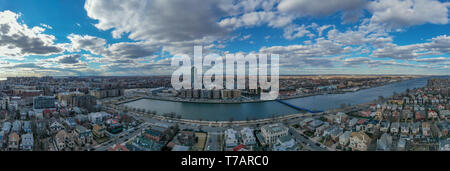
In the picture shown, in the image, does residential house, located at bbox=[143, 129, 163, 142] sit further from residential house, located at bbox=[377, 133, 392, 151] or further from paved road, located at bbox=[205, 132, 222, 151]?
residential house, located at bbox=[377, 133, 392, 151]

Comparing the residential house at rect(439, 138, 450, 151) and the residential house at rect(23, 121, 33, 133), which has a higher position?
the residential house at rect(439, 138, 450, 151)

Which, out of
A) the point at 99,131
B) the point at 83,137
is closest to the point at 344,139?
the point at 83,137

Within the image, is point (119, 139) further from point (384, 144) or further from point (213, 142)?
point (384, 144)

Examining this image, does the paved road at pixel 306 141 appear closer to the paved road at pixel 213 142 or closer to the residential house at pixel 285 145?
the residential house at pixel 285 145

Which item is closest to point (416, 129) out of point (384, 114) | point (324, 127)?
point (384, 114)

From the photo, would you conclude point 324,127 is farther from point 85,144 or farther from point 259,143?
point 85,144

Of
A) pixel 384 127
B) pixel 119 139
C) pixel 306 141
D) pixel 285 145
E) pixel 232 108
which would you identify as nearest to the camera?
pixel 285 145

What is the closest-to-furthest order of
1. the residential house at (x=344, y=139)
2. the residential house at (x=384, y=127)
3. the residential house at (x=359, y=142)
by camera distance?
the residential house at (x=359, y=142) → the residential house at (x=344, y=139) → the residential house at (x=384, y=127)

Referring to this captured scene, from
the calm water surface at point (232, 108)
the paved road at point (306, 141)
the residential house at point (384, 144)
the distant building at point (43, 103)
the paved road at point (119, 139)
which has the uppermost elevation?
the distant building at point (43, 103)

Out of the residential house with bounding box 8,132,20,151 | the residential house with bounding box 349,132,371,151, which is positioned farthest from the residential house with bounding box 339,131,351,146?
the residential house with bounding box 8,132,20,151

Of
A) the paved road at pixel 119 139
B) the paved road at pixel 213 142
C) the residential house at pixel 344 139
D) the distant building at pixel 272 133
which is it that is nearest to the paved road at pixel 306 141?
the distant building at pixel 272 133

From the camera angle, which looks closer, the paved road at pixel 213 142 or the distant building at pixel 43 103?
the paved road at pixel 213 142
